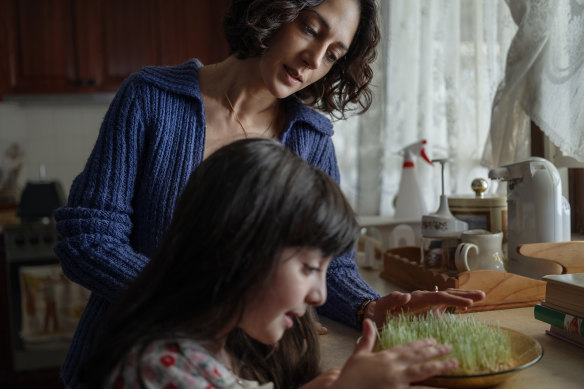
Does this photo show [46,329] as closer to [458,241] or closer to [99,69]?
[99,69]

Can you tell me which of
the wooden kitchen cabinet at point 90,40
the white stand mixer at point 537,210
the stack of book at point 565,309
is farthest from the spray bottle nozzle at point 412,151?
the wooden kitchen cabinet at point 90,40

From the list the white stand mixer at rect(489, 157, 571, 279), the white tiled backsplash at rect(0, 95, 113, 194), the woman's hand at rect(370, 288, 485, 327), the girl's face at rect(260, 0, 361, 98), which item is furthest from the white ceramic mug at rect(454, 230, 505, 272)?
the white tiled backsplash at rect(0, 95, 113, 194)

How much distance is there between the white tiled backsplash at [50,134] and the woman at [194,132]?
2301 millimetres

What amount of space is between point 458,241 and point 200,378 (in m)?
0.87

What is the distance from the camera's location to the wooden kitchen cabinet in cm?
326

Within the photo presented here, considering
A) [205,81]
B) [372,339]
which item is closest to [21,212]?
[205,81]

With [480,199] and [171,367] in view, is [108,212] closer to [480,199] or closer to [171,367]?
[171,367]

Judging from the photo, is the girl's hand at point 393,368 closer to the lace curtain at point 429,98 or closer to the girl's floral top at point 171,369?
the girl's floral top at point 171,369

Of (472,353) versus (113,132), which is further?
(113,132)

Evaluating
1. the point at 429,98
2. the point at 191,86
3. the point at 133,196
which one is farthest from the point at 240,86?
the point at 429,98

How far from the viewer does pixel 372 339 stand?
0.75m

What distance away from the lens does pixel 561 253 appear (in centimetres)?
126

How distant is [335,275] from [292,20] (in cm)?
50

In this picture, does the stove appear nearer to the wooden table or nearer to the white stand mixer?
the wooden table
